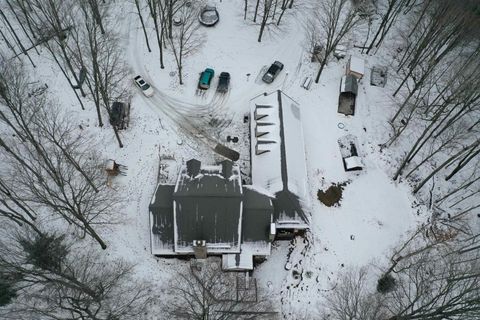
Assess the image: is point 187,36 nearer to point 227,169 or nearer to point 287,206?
point 227,169

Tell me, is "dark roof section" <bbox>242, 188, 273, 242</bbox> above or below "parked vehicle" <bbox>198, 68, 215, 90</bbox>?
below

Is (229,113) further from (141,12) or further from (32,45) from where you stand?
(32,45)

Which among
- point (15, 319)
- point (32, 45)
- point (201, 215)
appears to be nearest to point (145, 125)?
point (201, 215)

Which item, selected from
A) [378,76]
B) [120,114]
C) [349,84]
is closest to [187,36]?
[120,114]

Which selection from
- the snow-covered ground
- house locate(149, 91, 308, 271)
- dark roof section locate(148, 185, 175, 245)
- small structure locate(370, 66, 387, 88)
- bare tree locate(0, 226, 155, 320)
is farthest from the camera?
small structure locate(370, 66, 387, 88)

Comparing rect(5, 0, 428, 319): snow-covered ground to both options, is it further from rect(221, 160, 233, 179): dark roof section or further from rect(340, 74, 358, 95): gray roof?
rect(221, 160, 233, 179): dark roof section

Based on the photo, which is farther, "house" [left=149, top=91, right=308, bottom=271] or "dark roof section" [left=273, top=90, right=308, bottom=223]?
"dark roof section" [left=273, top=90, right=308, bottom=223]

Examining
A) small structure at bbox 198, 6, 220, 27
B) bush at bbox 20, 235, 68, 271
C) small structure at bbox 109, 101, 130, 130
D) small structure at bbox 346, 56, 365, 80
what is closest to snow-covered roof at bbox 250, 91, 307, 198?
small structure at bbox 346, 56, 365, 80
